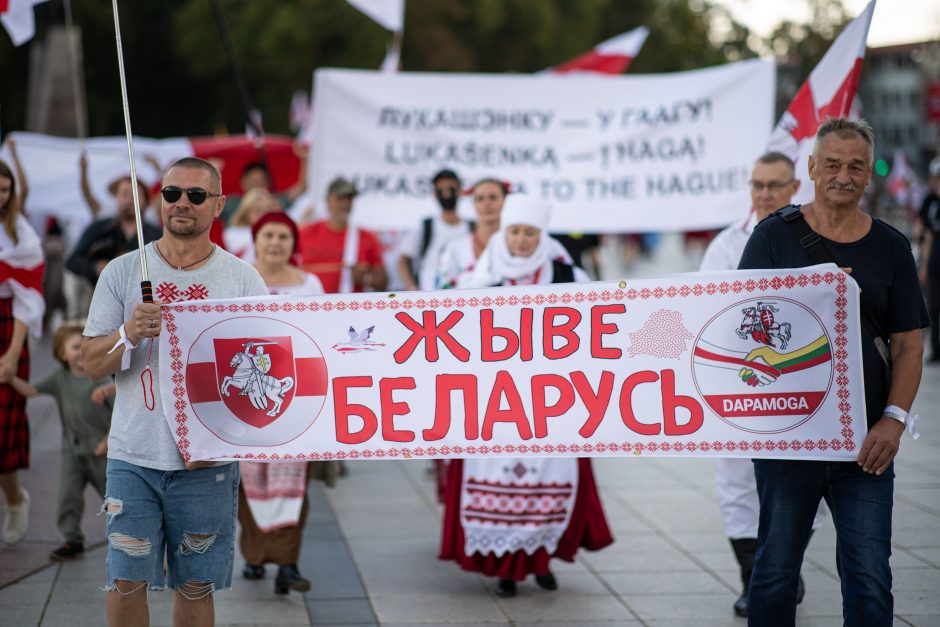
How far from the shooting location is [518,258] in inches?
248

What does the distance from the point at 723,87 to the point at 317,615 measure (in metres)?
5.18

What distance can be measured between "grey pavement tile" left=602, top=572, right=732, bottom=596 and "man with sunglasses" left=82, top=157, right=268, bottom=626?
7.60ft

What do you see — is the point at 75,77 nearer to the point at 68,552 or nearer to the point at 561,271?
the point at 68,552

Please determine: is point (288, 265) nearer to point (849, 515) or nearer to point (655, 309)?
point (655, 309)

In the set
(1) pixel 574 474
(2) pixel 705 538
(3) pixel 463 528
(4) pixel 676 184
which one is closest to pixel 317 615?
(3) pixel 463 528

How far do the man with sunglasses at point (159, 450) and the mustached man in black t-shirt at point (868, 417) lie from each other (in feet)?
5.90

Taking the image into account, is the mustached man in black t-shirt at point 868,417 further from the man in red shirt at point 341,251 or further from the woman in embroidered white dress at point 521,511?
the man in red shirt at point 341,251

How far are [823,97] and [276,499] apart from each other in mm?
3273


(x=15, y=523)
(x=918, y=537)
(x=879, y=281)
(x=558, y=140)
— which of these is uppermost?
(x=558, y=140)

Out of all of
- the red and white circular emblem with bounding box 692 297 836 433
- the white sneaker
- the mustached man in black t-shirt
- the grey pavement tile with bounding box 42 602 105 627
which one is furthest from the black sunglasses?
the white sneaker

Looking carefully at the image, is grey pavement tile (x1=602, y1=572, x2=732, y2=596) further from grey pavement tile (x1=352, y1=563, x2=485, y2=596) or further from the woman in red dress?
the woman in red dress

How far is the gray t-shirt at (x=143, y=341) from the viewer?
4172mm

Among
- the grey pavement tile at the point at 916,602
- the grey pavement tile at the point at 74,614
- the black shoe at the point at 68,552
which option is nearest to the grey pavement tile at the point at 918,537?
the grey pavement tile at the point at 916,602

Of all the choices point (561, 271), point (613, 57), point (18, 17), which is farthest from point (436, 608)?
point (613, 57)
